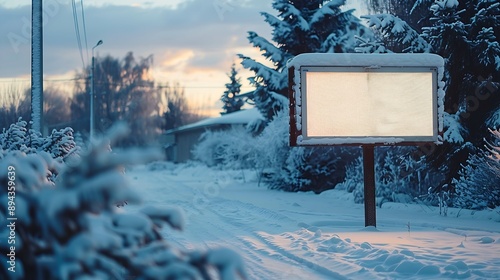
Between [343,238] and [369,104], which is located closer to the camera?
[343,238]

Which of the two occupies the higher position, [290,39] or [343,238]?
[290,39]

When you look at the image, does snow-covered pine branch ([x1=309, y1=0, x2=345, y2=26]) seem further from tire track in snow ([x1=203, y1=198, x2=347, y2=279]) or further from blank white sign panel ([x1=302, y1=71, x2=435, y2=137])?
blank white sign panel ([x1=302, y1=71, x2=435, y2=137])

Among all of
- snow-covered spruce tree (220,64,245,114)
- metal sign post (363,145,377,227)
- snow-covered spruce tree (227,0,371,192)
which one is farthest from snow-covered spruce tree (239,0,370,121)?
snow-covered spruce tree (220,64,245,114)

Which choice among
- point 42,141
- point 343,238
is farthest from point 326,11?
point 343,238

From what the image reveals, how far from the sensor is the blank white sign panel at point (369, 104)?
14.2 metres

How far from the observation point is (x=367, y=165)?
14578mm

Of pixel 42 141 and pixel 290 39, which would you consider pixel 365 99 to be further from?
pixel 290 39

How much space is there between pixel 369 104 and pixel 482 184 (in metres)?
3.69

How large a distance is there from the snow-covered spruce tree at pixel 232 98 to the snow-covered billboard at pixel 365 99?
67.5 m

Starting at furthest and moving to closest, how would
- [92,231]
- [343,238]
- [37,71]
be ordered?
[37,71] → [343,238] → [92,231]

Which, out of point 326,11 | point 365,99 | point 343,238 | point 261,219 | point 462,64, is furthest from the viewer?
point 326,11

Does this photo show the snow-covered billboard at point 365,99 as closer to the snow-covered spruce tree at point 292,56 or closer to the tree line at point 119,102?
the snow-covered spruce tree at point 292,56

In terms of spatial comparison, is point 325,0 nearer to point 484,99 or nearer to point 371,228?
point 484,99

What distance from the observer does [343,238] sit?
40.3 feet
